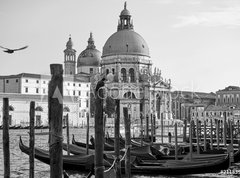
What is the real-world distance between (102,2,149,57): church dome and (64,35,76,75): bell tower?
453 inches

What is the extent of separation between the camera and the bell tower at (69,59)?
210ft

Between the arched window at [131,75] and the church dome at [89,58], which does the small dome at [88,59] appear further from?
the arched window at [131,75]

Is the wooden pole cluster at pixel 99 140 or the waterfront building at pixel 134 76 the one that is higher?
the waterfront building at pixel 134 76

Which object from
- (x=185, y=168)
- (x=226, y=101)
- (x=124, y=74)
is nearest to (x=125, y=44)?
(x=124, y=74)

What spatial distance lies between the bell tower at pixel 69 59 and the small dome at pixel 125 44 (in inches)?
457

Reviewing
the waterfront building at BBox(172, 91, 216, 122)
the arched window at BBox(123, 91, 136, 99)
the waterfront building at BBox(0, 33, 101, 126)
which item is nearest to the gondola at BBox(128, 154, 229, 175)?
the waterfront building at BBox(0, 33, 101, 126)

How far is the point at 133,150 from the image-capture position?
1153 cm

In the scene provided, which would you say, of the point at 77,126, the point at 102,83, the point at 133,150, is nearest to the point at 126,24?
the point at 77,126

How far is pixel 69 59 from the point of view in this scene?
211ft

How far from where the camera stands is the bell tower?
64.1 metres

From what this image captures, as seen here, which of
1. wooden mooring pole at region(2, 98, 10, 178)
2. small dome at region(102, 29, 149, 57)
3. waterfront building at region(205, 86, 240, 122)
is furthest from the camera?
waterfront building at region(205, 86, 240, 122)

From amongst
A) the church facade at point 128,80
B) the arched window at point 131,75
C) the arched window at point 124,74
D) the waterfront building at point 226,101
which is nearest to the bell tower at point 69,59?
the church facade at point 128,80

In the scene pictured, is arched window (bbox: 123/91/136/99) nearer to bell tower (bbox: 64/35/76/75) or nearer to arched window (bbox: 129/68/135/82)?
arched window (bbox: 129/68/135/82)

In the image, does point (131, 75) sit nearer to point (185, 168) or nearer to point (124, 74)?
point (124, 74)
